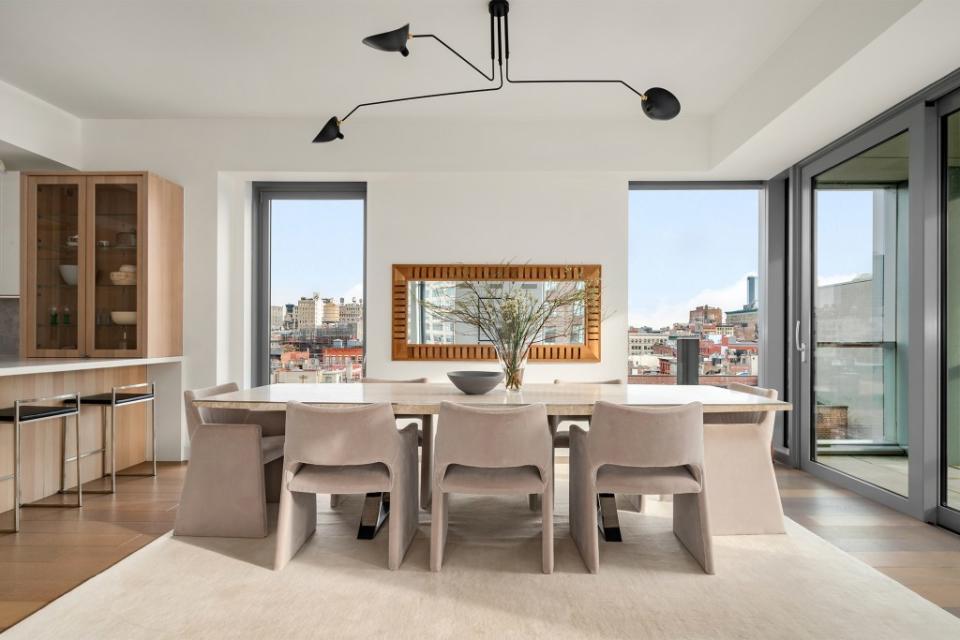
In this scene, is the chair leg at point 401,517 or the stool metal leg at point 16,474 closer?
the chair leg at point 401,517

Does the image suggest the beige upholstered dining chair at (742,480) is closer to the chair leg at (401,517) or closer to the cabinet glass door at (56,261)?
the chair leg at (401,517)

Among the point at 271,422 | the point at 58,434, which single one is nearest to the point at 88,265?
the point at 58,434

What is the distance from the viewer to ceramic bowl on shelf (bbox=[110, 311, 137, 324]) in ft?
13.5

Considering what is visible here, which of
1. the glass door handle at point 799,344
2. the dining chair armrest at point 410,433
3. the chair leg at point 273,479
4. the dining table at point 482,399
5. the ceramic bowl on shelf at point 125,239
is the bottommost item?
the chair leg at point 273,479

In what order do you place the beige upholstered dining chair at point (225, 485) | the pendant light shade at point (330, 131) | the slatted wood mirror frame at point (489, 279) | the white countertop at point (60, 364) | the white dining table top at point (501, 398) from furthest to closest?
the slatted wood mirror frame at point (489, 279) → the pendant light shade at point (330, 131) → the white countertop at point (60, 364) → the beige upholstered dining chair at point (225, 485) → the white dining table top at point (501, 398)

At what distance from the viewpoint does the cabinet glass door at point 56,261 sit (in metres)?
4.05

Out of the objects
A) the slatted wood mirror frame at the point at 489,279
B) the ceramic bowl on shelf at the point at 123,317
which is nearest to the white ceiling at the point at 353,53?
the slatted wood mirror frame at the point at 489,279

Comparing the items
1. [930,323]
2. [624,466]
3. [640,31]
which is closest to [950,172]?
[930,323]

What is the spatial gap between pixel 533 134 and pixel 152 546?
3737mm

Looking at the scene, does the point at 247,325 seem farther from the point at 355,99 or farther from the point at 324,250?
the point at 355,99

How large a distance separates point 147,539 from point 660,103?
3279 millimetres

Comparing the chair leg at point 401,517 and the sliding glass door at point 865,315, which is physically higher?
the sliding glass door at point 865,315

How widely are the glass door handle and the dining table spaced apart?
4.77ft

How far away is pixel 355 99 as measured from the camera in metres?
4.15
